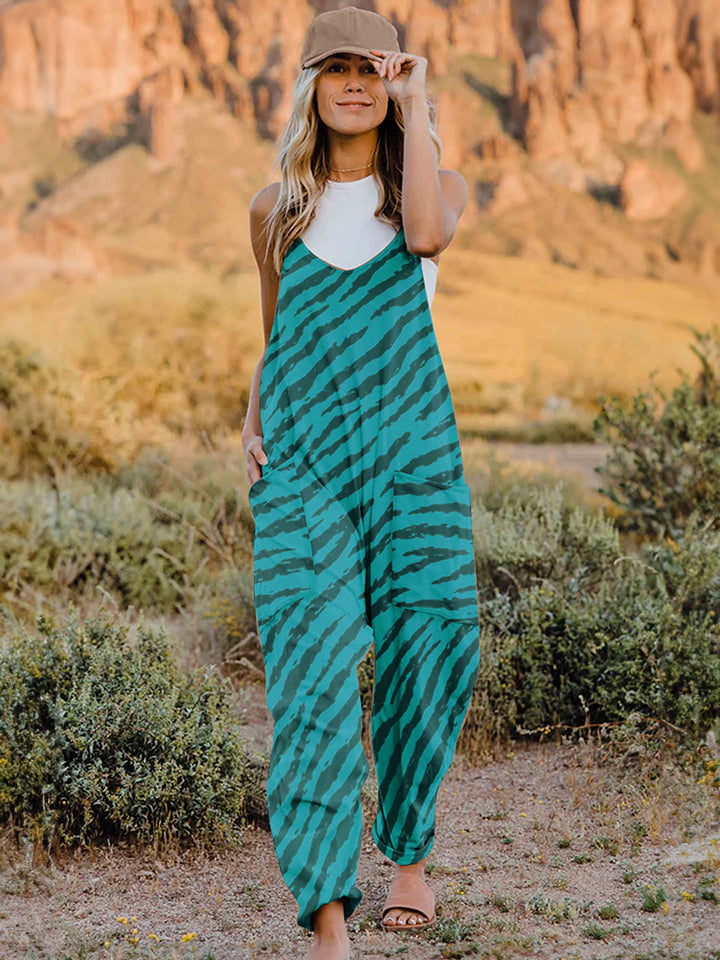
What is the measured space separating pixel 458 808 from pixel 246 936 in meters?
1.12

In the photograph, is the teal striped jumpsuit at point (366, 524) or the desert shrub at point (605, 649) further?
the desert shrub at point (605, 649)

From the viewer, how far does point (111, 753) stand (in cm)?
361

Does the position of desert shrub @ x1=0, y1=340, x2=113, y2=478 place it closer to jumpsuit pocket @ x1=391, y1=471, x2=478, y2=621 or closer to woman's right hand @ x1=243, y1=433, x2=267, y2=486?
woman's right hand @ x1=243, y1=433, x2=267, y2=486

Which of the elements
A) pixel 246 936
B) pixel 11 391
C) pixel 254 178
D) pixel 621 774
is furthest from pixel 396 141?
pixel 254 178

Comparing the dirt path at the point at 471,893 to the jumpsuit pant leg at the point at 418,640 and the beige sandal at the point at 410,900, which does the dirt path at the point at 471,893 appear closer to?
the beige sandal at the point at 410,900

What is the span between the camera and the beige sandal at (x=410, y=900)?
2.81 metres

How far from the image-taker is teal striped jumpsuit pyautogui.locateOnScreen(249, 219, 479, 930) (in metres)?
2.53

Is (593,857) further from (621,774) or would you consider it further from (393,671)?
(393,671)

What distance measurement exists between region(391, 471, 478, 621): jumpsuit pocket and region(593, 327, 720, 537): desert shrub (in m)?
4.10

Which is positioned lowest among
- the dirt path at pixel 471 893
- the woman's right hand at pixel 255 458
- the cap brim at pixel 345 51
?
the dirt path at pixel 471 893

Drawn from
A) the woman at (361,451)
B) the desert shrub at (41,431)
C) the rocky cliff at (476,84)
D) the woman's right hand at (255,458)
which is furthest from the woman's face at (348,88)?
the rocky cliff at (476,84)

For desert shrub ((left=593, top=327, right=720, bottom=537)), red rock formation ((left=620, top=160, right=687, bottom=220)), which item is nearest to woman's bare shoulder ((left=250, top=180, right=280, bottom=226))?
desert shrub ((left=593, top=327, right=720, bottom=537))

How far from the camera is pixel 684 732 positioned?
406 cm

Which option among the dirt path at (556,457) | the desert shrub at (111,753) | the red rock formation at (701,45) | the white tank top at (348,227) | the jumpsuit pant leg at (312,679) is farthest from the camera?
the red rock formation at (701,45)
